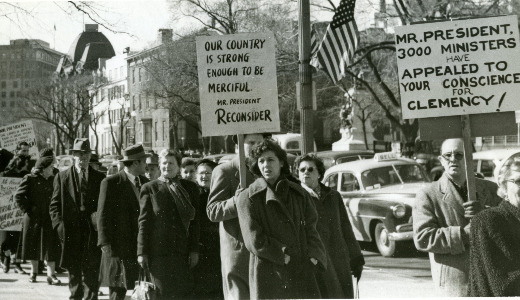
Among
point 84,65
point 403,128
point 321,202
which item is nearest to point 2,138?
point 321,202

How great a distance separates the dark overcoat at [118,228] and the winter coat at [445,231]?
3.09 meters

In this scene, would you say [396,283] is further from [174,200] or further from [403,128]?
[403,128]

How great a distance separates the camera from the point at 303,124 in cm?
1193

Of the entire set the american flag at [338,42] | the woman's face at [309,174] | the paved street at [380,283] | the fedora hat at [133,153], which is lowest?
the paved street at [380,283]

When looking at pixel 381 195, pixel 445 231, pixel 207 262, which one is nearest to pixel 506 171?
pixel 445 231

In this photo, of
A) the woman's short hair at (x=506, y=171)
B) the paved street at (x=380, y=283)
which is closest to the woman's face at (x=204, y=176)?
the paved street at (x=380, y=283)

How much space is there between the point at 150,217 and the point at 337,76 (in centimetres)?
847

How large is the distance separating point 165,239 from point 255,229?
1608 millimetres

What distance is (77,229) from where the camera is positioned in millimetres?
8234

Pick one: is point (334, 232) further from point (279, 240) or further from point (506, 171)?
point (506, 171)

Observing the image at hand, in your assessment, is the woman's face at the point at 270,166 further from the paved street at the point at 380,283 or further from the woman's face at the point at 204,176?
the paved street at the point at 380,283

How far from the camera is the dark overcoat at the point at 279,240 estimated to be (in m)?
4.99

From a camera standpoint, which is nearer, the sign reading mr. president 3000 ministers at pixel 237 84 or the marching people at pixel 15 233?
the sign reading mr. president 3000 ministers at pixel 237 84

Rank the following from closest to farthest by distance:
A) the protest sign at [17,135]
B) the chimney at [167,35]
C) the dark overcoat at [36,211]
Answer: the dark overcoat at [36,211]
the protest sign at [17,135]
the chimney at [167,35]
